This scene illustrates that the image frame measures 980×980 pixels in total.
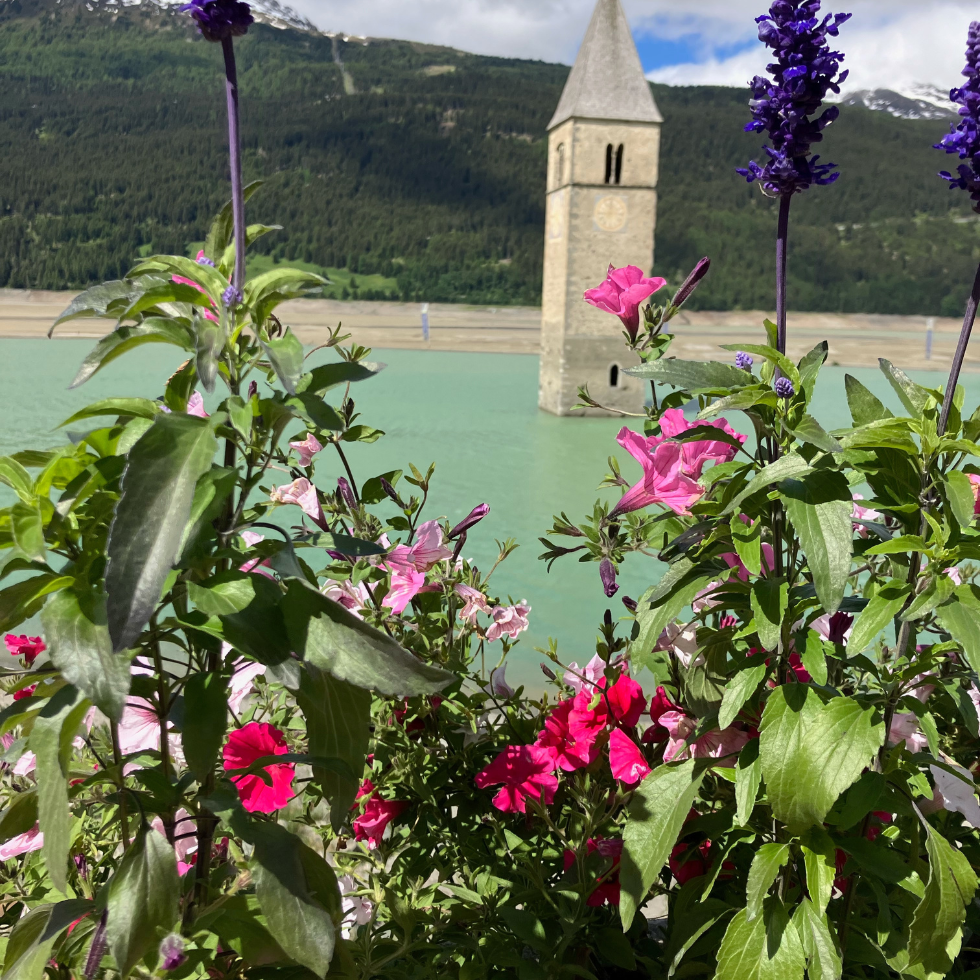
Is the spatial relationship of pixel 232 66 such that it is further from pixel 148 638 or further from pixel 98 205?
pixel 98 205

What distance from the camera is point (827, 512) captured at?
2.52 feet

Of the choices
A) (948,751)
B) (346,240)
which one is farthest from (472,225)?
(948,751)

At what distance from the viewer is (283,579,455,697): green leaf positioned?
615 millimetres

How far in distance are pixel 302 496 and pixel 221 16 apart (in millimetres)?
593

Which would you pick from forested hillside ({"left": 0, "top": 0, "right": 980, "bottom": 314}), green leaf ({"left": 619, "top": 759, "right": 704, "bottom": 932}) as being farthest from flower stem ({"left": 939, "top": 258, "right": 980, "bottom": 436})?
forested hillside ({"left": 0, "top": 0, "right": 980, "bottom": 314})

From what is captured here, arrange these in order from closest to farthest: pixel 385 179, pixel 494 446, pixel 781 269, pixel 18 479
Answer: pixel 18 479 < pixel 781 269 < pixel 494 446 < pixel 385 179

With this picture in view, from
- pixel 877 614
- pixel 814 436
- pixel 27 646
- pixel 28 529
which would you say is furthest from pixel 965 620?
pixel 27 646

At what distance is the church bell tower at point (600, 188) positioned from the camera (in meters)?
18.2

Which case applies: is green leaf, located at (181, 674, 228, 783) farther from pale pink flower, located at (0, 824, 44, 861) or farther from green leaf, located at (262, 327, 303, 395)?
pale pink flower, located at (0, 824, 44, 861)

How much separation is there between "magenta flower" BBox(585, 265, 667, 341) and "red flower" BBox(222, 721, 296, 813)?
25.3 inches

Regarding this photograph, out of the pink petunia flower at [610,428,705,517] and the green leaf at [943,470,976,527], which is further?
the pink petunia flower at [610,428,705,517]

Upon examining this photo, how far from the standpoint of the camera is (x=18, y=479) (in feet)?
2.15

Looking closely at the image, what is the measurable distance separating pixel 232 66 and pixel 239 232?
14cm

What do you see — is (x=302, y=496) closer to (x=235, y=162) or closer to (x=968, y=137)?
(x=235, y=162)
